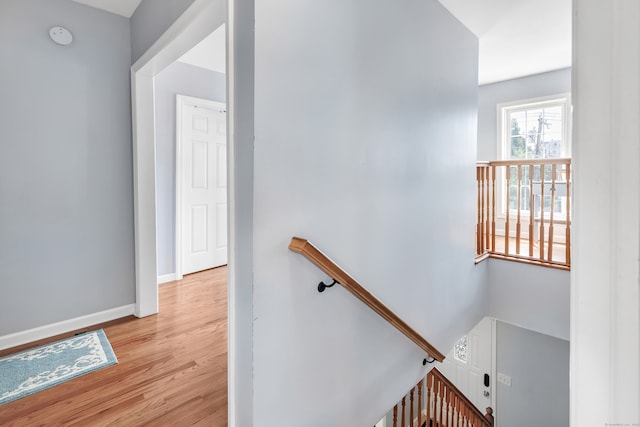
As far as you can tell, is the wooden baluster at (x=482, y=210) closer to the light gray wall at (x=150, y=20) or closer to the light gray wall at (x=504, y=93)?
the light gray wall at (x=504, y=93)

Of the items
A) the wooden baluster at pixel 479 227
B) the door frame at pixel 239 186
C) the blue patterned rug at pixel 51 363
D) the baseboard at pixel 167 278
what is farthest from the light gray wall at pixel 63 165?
the wooden baluster at pixel 479 227

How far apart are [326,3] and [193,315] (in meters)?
2.59

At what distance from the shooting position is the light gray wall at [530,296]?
9.75 ft

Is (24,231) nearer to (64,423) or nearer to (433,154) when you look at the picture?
(64,423)

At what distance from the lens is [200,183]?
4020 mm

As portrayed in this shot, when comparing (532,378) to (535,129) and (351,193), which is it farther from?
(351,193)

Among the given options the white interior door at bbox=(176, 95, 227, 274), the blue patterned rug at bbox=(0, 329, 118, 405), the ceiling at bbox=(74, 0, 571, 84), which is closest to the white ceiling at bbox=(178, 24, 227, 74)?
the ceiling at bbox=(74, 0, 571, 84)

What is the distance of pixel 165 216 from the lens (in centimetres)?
373

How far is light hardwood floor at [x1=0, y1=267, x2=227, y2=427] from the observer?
1659 millimetres

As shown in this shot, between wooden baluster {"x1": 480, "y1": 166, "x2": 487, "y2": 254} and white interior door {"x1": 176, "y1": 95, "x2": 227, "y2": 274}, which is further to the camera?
white interior door {"x1": 176, "y1": 95, "x2": 227, "y2": 274}

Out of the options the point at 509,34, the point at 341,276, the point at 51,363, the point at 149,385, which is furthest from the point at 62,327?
the point at 509,34

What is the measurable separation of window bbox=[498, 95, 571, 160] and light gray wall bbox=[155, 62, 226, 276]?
168 inches

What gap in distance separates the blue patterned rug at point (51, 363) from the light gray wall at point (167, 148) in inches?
54.6

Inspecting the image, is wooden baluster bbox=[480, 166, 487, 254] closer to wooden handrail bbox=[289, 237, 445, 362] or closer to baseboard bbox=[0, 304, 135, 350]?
wooden handrail bbox=[289, 237, 445, 362]
